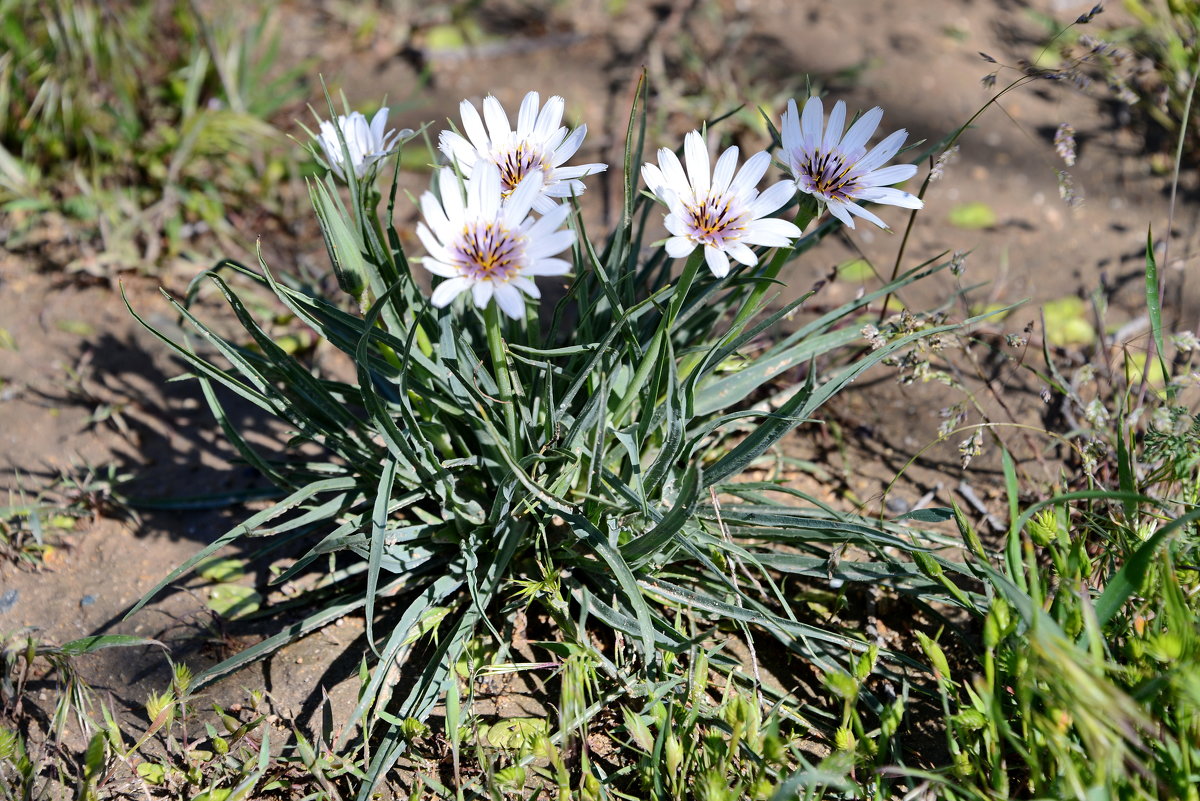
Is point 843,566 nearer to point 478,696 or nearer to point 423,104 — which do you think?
point 478,696

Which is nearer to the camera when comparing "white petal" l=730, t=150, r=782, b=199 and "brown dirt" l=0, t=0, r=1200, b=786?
"white petal" l=730, t=150, r=782, b=199

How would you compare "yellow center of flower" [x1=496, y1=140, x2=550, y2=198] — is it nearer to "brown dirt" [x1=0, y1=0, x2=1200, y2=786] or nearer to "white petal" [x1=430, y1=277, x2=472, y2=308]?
"white petal" [x1=430, y1=277, x2=472, y2=308]

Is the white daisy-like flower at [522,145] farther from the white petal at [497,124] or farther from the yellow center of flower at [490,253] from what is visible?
the yellow center of flower at [490,253]

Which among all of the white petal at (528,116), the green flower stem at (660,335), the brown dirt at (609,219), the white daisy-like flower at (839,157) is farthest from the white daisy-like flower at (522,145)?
the brown dirt at (609,219)

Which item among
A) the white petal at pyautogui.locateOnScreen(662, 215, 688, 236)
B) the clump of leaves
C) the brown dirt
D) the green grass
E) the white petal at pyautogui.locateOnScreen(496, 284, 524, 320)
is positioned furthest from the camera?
the green grass

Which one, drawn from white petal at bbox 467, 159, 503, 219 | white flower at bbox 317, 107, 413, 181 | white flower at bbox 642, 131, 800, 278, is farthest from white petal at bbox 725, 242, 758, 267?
white flower at bbox 317, 107, 413, 181

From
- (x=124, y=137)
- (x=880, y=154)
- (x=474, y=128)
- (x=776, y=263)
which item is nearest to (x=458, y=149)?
(x=474, y=128)

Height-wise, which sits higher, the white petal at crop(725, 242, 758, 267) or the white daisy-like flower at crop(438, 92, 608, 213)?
the white daisy-like flower at crop(438, 92, 608, 213)
